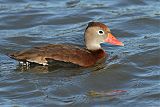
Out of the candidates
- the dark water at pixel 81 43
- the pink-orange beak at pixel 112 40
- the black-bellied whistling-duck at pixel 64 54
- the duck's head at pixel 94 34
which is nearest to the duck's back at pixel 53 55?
the black-bellied whistling-duck at pixel 64 54

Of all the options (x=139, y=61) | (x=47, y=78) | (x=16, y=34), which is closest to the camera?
(x=47, y=78)

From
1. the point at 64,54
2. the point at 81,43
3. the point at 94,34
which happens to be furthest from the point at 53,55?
the point at 81,43

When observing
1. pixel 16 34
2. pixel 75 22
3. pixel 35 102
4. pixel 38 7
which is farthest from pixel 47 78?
pixel 38 7

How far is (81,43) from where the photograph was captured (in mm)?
13641

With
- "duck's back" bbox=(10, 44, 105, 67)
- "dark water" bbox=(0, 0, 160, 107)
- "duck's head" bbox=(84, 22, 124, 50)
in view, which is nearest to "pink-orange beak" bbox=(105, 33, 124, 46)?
"duck's head" bbox=(84, 22, 124, 50)

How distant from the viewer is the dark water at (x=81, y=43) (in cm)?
1023

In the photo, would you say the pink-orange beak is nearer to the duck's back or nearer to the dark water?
the dark water

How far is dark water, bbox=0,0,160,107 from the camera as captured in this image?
10234mm

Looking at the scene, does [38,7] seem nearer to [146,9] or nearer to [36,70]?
[146,9]

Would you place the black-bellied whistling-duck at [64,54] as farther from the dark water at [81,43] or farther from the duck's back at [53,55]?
the dark water at [81,43]

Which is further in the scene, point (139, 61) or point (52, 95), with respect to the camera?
point (139, 61)

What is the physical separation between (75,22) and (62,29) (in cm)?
73

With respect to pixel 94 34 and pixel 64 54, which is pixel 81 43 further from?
pixel 64 54

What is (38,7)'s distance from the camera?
16.2 m
